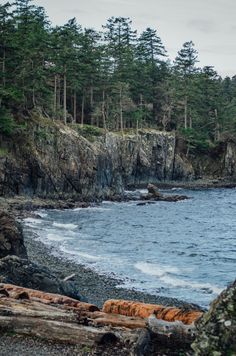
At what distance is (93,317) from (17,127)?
160 ft

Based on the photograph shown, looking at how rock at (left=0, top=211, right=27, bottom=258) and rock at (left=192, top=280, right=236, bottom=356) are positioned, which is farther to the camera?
rock at (left=0, top=211, right=27, bottom=258)

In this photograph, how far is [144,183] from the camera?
87062 millimetres

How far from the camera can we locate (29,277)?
17.1 m

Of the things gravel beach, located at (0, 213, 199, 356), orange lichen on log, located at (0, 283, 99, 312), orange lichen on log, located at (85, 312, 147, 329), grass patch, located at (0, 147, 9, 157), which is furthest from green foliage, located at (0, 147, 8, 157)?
orange lichen on log, located at (85, 312, 147, 329)

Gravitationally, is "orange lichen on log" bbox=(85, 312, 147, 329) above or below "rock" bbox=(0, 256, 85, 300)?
above

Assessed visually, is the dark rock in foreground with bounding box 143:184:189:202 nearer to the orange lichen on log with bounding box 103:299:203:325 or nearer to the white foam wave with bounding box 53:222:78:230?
the white foam wave with bounding box 53:222:78:230

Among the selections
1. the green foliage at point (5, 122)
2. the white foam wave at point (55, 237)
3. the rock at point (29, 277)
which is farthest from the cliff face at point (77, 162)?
the rock at point (29, 277)

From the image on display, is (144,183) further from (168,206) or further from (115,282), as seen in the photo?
(115,282)

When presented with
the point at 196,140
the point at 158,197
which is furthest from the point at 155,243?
the point at 196,140

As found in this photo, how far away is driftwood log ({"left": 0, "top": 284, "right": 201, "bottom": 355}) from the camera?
441 inches

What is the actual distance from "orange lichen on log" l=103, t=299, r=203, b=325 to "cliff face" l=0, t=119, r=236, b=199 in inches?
1761

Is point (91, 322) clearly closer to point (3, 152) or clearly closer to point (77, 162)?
point (3, 152)

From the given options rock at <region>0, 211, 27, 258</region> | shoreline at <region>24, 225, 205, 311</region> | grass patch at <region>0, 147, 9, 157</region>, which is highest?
grass patch at <region>0, 147, 9, 157</region>

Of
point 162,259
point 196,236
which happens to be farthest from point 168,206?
point 162,259
